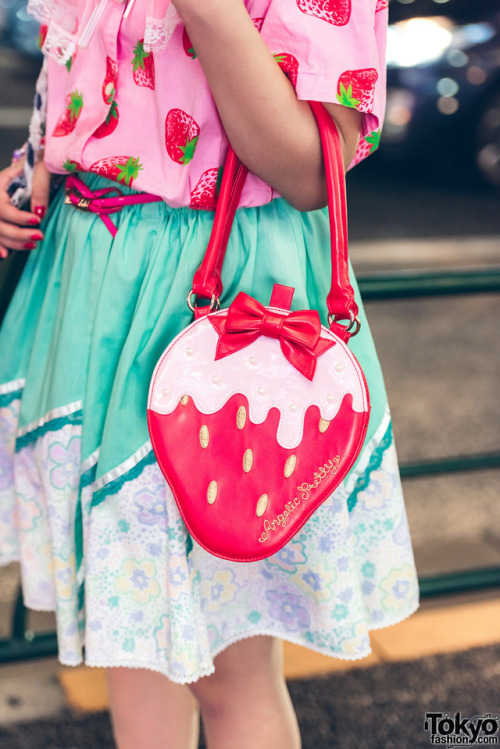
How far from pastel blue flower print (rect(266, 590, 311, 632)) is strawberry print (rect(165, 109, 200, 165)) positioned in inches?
21.6

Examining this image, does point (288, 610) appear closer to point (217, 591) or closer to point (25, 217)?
point (217, 591)

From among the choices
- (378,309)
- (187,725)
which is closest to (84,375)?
(187,725)

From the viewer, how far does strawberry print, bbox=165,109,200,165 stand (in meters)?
0.89

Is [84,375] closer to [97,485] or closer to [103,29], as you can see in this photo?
[97,485]

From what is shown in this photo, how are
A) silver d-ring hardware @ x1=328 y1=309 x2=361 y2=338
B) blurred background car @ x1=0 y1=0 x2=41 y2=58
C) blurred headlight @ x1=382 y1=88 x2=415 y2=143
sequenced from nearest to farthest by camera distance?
1. silver d-ring hardware @ x1=328 y1=309 x2=361 y2=338
2. blurred background car @ x1=0 y1=0 x2=41 y2=58
3. blurred headlight @ x1=382 y1=88 x2=415 y2=143

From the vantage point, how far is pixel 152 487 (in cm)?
94

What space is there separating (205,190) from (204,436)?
283 millimetres

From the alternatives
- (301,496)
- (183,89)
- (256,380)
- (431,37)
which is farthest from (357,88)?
(431,37)

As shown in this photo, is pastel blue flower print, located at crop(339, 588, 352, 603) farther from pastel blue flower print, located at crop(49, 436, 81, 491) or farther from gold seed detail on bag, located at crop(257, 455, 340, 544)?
pastel blue flower print, located at crop(49, 436, 81, 491)

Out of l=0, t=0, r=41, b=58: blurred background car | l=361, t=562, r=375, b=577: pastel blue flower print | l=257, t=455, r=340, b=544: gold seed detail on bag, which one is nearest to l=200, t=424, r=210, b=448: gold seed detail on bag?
l=257, t=455, r=340, b=544: gold seed detail on bag

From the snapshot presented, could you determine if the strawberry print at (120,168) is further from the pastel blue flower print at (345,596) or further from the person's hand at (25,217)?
the pastel blue flower print at (345,596)

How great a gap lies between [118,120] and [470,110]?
5.58 meters

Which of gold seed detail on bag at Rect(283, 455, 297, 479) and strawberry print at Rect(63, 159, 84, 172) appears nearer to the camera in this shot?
gold seed detail on bag at Rect(283, 455, 297, 479)

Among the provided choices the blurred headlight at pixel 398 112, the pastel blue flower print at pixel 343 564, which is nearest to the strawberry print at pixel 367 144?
the pastel blue flower print at pixel 343 564
